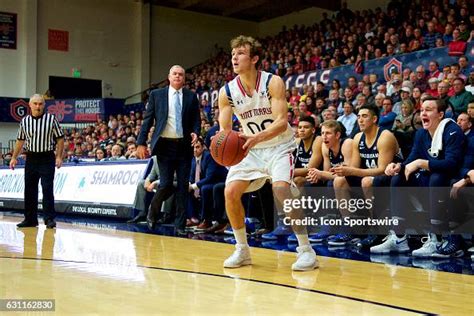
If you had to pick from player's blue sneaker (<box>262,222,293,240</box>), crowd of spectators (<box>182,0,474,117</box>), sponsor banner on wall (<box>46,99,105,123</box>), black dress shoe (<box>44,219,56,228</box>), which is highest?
crowd of spectators (<box>182,0,474,117</box>)

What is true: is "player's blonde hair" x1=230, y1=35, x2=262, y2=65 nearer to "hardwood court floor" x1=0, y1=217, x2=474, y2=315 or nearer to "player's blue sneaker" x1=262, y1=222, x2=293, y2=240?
"hardwood court floor" x1=0, y1=217, x2=474, y2=315

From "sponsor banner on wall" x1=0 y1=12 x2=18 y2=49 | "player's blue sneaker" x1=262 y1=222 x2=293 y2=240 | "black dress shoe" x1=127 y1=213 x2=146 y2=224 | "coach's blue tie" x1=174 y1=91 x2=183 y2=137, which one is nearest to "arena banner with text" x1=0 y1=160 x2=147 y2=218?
"black dress shoe" x1=127 y1=213 x2=146 y2=224

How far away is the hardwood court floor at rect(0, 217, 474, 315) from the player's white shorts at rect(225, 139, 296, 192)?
0.66 metres

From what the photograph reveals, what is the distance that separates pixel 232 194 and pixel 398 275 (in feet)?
4.19

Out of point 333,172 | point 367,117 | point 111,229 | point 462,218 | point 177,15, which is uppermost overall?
point 177,15

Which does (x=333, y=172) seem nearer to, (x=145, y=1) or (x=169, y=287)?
(x=169, y=287)

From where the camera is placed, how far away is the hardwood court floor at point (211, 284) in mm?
2723

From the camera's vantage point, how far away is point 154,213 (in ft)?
21.8

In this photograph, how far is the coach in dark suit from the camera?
6488mm

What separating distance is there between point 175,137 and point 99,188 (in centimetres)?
351

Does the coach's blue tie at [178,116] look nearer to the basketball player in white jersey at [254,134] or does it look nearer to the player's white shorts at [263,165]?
the basketball player in white jersey at [254,134]

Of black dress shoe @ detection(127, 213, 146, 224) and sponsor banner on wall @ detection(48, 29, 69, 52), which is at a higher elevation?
sponsor banner on wall @ detection(48, 29, 69, 52)

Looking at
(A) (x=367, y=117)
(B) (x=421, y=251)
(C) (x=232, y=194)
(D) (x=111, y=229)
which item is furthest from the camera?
(D) (x=111, y=229)

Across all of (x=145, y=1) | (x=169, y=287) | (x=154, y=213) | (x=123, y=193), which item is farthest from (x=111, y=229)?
(x=145, y=1)
